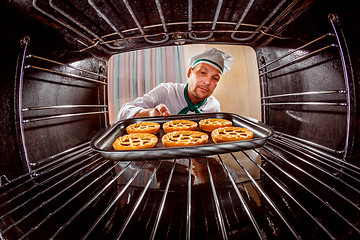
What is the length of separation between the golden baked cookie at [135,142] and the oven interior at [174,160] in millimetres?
115

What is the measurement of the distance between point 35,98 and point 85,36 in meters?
0.38

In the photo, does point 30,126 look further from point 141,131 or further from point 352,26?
point 352,26

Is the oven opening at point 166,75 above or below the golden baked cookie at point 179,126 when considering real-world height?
above

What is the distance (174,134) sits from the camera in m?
1.02

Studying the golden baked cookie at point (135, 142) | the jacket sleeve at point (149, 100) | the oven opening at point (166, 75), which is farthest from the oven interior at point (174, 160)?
Answer: the oven opening at point (166, 75)

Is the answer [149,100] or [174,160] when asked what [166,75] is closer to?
[149,100]

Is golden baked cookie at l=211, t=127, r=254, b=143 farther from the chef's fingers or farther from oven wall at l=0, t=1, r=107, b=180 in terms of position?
oven wall at l=0, t=1, r=107, b=180

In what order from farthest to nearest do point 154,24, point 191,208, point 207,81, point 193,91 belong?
point 193,91, point 207,81, point 154,24, point 191,208

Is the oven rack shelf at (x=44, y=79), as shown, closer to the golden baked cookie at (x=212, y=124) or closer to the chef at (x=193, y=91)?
the chef at (x=193, y=91)

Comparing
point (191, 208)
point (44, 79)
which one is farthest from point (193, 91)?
point (191, 208)

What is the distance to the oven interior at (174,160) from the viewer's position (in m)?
0.46

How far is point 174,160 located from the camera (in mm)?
773

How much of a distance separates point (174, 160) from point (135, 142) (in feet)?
0.88

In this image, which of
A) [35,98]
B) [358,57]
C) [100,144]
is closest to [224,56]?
[358,57]
